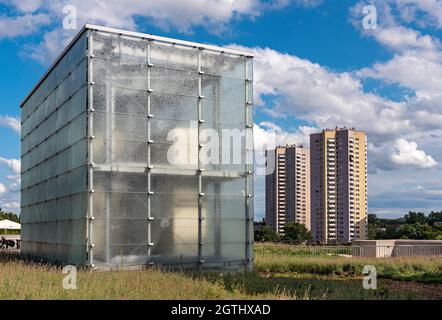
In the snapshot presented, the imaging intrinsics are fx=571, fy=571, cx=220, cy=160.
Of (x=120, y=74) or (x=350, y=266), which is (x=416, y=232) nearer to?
(x=350, y=266)

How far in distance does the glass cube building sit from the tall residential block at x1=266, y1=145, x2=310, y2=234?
61.2m

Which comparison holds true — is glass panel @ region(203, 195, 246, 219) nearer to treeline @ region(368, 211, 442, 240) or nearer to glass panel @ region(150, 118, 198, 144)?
glass panel @ region(150, 118, 198, 144)

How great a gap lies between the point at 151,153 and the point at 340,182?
199 feet

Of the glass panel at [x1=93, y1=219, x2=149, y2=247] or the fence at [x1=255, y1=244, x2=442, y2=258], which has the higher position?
the glass panel at [x1=93, y1=219, x2=149, y2=247]

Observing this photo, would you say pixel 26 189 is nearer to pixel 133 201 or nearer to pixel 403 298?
pixel 133 201

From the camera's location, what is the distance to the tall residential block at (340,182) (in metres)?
76.8

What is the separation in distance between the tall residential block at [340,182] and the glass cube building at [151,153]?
56665 mm

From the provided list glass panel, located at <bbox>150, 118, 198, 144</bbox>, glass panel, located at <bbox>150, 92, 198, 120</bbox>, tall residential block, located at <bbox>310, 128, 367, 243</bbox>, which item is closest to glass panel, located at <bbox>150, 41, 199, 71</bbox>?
glass panel, located at <bbox>150, 92, 198, 120</bbox>

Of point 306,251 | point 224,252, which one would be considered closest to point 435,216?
point 306,251

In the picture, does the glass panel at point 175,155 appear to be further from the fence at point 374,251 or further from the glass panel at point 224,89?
the fence at point 374,251

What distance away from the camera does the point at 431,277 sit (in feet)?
67.4

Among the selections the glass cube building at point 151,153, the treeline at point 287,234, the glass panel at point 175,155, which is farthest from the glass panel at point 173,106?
the treeline at point 287,234

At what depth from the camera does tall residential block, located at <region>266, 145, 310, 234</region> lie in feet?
273

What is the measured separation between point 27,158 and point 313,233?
60.6 m
